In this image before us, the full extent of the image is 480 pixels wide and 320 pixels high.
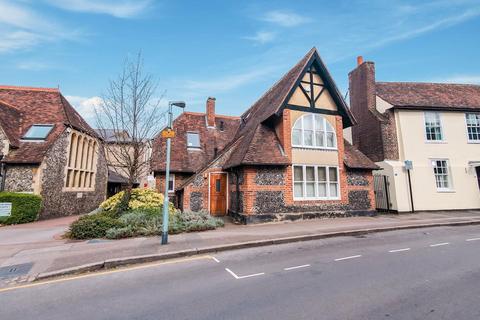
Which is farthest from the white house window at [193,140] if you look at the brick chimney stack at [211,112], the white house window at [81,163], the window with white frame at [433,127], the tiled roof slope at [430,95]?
the window with white frame at [433,127]

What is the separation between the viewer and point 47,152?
1648 centimetres

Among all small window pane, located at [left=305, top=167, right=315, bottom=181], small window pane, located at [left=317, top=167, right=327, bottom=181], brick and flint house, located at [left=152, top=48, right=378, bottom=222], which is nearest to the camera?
brick and flint house, located at [left=152, top=48, right=378, bottom=222]

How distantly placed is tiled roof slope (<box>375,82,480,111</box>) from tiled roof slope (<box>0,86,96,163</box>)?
23.5m

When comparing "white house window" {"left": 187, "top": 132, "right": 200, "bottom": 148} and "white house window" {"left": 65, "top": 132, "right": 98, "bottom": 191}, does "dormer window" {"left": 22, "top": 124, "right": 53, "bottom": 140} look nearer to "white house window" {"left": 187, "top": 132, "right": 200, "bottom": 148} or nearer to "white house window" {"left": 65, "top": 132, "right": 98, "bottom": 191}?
"white house window" {"left": 65, "top": 132, "right": 98, "bottom": 191}

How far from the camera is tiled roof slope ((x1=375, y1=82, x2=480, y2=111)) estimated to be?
17047mm

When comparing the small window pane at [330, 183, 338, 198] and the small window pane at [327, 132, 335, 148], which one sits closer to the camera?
the small window pane at [330, 183, 338, 198]

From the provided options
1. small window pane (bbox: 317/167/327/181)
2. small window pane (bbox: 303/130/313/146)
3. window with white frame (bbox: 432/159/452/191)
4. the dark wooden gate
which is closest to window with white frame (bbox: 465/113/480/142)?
window with white frame (bbox: 432/159/452/191)

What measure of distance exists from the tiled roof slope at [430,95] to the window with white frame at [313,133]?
5689 mm

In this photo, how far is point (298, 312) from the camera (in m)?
3.84

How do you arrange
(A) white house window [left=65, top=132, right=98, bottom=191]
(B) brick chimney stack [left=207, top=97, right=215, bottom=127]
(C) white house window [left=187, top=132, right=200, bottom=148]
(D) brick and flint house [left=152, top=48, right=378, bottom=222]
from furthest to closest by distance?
(B) brick chimney stack [left=207, top=97, right=215, bottom=127], (C) white house window [left=187, top=132, right=200, bottom=148], (A) white house window [left=65, top=132, right=98, bottom=191], (D) brick and flint house [left=152, top=48, right=378, bottom=222]

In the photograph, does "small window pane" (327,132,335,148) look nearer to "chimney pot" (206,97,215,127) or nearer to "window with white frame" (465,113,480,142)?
"window with white frame" (465,113,480,142)

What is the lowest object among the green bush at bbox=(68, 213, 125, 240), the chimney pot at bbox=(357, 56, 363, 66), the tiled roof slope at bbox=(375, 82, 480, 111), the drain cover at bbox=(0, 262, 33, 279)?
the drain cover at bbox=(0, 262, 33, 279)

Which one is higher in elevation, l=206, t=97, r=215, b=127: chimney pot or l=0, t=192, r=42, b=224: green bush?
l=206, t=97, r=215, b=127: chimney pot

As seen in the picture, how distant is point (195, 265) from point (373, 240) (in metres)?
6.45
